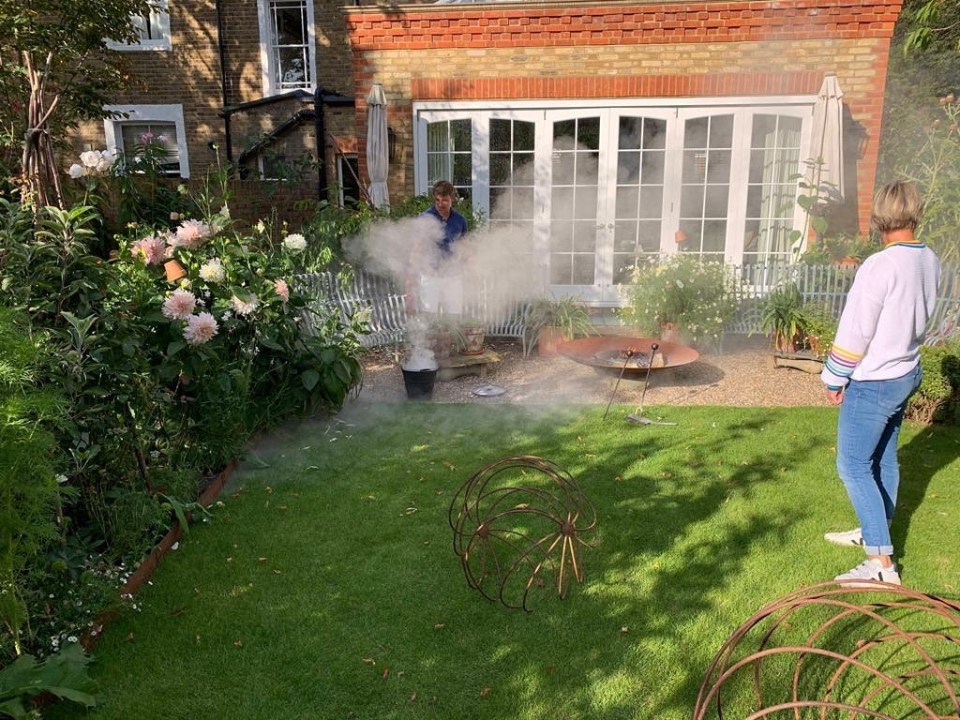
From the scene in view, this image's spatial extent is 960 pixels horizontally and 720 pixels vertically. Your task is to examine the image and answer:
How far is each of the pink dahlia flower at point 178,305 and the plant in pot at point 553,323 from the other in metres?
4.41

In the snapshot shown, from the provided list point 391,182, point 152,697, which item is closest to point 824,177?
point 391,182

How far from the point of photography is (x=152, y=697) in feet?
9.48

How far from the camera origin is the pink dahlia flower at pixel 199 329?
14.2ft

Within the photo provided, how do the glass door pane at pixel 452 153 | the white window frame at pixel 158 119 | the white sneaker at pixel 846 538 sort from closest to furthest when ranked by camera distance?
the white sneaker at pixel 846 538, the glass door pane at pixel 452 153, the white window frame at pixel 158 119

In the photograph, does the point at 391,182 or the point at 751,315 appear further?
the point at 391,182

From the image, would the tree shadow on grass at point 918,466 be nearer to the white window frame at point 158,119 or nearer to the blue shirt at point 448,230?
the blue shirt at point 448,230

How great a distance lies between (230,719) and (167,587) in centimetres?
109

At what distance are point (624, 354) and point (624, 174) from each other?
12.7 feet

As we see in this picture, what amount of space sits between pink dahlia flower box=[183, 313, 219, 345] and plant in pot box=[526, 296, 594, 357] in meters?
4.31

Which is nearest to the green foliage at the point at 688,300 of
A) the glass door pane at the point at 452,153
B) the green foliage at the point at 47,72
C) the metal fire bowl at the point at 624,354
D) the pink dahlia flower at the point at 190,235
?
the metal fire bowl at the point at 624,354

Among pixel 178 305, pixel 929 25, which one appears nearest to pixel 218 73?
pixel 178 305

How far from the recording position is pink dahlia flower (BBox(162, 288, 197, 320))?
14.0 feet

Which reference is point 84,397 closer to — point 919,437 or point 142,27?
point 919,437

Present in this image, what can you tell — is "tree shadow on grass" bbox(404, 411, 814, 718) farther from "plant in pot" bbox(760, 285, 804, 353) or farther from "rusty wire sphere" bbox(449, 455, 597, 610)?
"plant in pot" bbox(760, 285, 804, 353)
